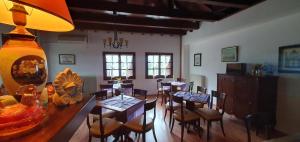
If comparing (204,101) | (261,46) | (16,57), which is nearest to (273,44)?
(261,46)

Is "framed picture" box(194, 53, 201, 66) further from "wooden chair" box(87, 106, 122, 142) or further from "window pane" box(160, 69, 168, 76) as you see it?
"wooden chair" box(87, 106, 122, 142)

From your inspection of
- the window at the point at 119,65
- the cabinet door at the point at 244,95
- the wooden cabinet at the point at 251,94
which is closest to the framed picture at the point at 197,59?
the wooden cabinet at the point at 251,94

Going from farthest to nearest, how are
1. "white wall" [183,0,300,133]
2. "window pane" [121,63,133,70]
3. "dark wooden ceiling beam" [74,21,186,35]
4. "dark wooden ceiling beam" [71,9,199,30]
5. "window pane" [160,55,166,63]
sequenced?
1. "window pane" [160,55,166,63]
2. "window pane" [121,63,133,70]
3. "dark wooden ceiling beam" [74,21,186,35]
4. "dark wooden ceiling beam" [71,9,199,30]
5. "white wall" [183,0,300,133]

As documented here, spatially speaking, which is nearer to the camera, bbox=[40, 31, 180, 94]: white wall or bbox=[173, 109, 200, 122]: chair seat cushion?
bbox=[173, 109, 200, 122]: chair seat cushion

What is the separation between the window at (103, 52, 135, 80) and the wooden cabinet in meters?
3.89

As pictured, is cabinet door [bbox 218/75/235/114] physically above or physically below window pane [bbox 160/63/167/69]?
below

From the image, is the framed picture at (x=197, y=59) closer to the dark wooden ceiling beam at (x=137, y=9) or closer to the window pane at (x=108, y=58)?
the dark wooden ceiling beam at (x=137, y=9)

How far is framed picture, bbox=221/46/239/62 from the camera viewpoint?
14.0ft

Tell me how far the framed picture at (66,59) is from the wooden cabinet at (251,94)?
17.9 ft

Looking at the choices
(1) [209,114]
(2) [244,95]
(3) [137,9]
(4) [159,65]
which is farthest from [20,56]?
(4) [159,65]

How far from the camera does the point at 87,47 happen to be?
6023 millimetres

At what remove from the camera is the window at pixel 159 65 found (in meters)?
6.72

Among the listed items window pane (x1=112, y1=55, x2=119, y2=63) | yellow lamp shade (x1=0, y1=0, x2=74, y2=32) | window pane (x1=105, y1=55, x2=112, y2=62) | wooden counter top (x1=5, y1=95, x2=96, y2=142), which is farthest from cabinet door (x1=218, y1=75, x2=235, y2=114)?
window pane (x1=105, y1=55, x2=112, y2=62)

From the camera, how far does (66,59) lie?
5.90 metres
